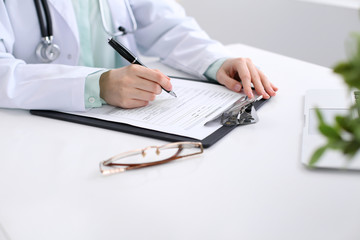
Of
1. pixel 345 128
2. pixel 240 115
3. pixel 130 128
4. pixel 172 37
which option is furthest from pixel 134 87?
pixel 345 128

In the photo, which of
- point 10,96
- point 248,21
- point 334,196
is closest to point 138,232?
point 334,196

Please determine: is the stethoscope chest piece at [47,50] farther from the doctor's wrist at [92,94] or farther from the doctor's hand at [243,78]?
the doctor's hand at [243,78]

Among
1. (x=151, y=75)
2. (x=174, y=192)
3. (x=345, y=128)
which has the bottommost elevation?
(x=174, y=192)

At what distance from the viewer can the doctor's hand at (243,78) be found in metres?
1.08

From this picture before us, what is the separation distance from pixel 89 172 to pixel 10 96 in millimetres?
373

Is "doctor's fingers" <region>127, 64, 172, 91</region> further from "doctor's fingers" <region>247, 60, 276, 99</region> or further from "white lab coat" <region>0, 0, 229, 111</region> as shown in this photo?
"doctor's fingers" <region>247, 60, 276, 99</region>

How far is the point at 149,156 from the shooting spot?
79cm

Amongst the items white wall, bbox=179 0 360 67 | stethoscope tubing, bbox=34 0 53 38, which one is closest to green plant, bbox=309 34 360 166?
stethoscope tubing, bbox=34 0 53 38

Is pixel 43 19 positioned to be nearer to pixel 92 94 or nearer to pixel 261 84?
pixel 92 94

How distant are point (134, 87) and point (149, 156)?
25 cm

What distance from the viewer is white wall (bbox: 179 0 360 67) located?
2309 millimetres

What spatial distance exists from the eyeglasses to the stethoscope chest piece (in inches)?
23.2

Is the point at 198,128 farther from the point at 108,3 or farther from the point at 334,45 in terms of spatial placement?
the point at 334,45

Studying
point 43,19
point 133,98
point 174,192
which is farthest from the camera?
point 43,19
